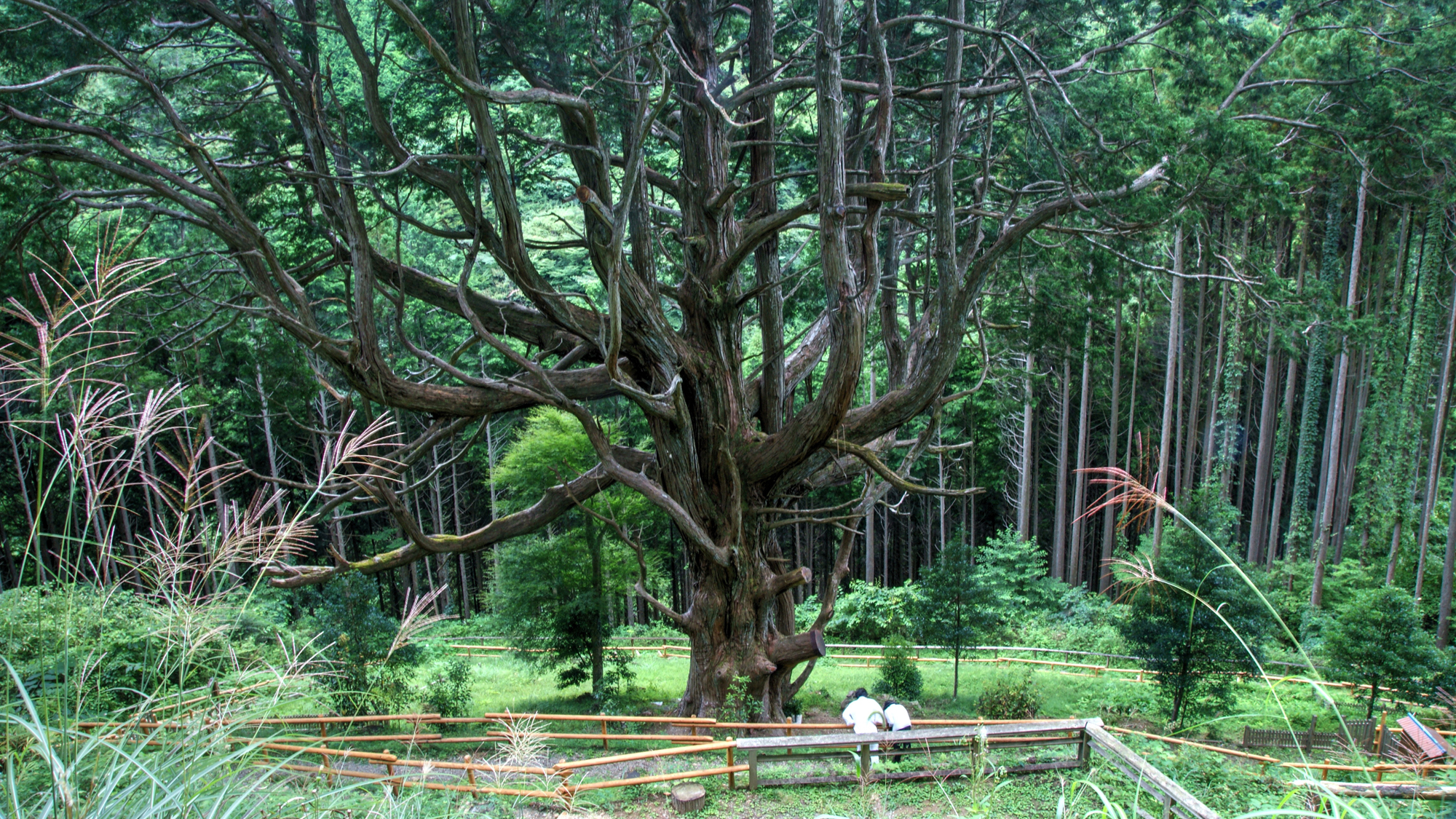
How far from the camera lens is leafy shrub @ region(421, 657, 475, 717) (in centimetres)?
1410

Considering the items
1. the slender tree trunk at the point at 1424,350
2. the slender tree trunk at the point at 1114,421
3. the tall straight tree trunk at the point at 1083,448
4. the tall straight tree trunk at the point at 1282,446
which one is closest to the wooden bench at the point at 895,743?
the slender tree trunk at the point at 1114,421

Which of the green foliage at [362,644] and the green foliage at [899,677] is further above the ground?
the green foliage at [362,644]

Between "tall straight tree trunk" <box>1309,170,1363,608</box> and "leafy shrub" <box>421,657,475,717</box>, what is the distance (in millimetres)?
19747

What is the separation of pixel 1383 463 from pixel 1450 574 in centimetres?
351

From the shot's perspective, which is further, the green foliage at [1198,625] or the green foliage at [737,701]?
the green foliage at [1198,625]

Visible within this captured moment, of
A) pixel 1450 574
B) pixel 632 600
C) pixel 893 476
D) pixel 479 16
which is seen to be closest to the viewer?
pixel 893 476

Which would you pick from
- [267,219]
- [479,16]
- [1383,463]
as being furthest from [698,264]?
[1383,463]

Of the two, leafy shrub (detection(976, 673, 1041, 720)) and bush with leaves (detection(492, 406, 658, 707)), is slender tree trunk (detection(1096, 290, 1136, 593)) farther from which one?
bush with leaves (detection(492, 406, 658, 707))

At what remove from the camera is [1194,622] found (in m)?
12.4

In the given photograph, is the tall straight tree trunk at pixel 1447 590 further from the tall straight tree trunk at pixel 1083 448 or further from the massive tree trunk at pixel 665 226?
the massive tree trunk at pixel 665 226

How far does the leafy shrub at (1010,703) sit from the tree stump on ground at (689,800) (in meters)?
8.85

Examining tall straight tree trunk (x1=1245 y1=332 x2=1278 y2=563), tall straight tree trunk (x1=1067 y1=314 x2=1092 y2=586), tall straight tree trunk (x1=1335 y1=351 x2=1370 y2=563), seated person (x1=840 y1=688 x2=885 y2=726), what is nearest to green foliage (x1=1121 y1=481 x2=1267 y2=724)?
seated person (x1=840 y1=688 x2=885 y2=726)

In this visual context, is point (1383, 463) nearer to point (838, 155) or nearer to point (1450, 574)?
point (1450, 574)

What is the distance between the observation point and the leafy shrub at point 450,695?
14.1m
